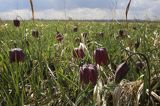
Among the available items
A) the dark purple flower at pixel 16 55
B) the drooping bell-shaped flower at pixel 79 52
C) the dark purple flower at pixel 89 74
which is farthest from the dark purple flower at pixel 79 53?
the dark purple flower at pixel 89 74

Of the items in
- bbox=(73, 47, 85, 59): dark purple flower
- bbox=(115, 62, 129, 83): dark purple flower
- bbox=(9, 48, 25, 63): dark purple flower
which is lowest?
bbox=(73, 47, 85, 59): dark purple flower

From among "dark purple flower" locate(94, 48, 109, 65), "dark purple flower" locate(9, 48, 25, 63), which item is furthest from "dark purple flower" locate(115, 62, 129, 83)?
"dark purple flower" locate(9, 48, 25, 63)

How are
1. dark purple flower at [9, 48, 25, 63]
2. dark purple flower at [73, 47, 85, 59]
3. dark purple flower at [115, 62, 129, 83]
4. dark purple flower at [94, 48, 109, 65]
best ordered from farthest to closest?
dark purple flower at [73, 47, 85, 59] < dark purple flower at [9, 48, 25, 63] < dark purple flower at [94, 48, 109, 65] < dark purple flower at [115, 62, 129, 83]

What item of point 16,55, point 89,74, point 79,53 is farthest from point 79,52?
point 89,74

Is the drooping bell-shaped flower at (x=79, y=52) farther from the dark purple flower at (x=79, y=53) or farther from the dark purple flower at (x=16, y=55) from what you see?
the dark purple flower at (x=16, y=55)

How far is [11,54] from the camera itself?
2891 mm

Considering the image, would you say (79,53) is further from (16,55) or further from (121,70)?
(121,70)

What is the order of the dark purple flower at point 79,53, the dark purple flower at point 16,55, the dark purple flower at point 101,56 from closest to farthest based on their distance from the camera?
the dark purple flower at point 101,56 → the dark purple flower at point 16,55 → the dark purple flower at point 79,53

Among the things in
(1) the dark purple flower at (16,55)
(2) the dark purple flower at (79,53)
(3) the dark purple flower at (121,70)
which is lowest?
(2) the dark purple flower at (79,53)

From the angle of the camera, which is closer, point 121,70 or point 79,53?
point 121,70

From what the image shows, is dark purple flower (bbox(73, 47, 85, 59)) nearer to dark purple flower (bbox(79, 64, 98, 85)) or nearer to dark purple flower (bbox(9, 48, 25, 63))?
dark purple flower (bbox(9, 48, 25, 63))

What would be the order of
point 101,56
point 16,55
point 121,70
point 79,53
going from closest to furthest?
point 121,70
point 101,56
point 16,55
point 79,53

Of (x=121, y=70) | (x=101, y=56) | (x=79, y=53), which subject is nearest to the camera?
(x=121, y=70)

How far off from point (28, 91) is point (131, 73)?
0.75 meters
